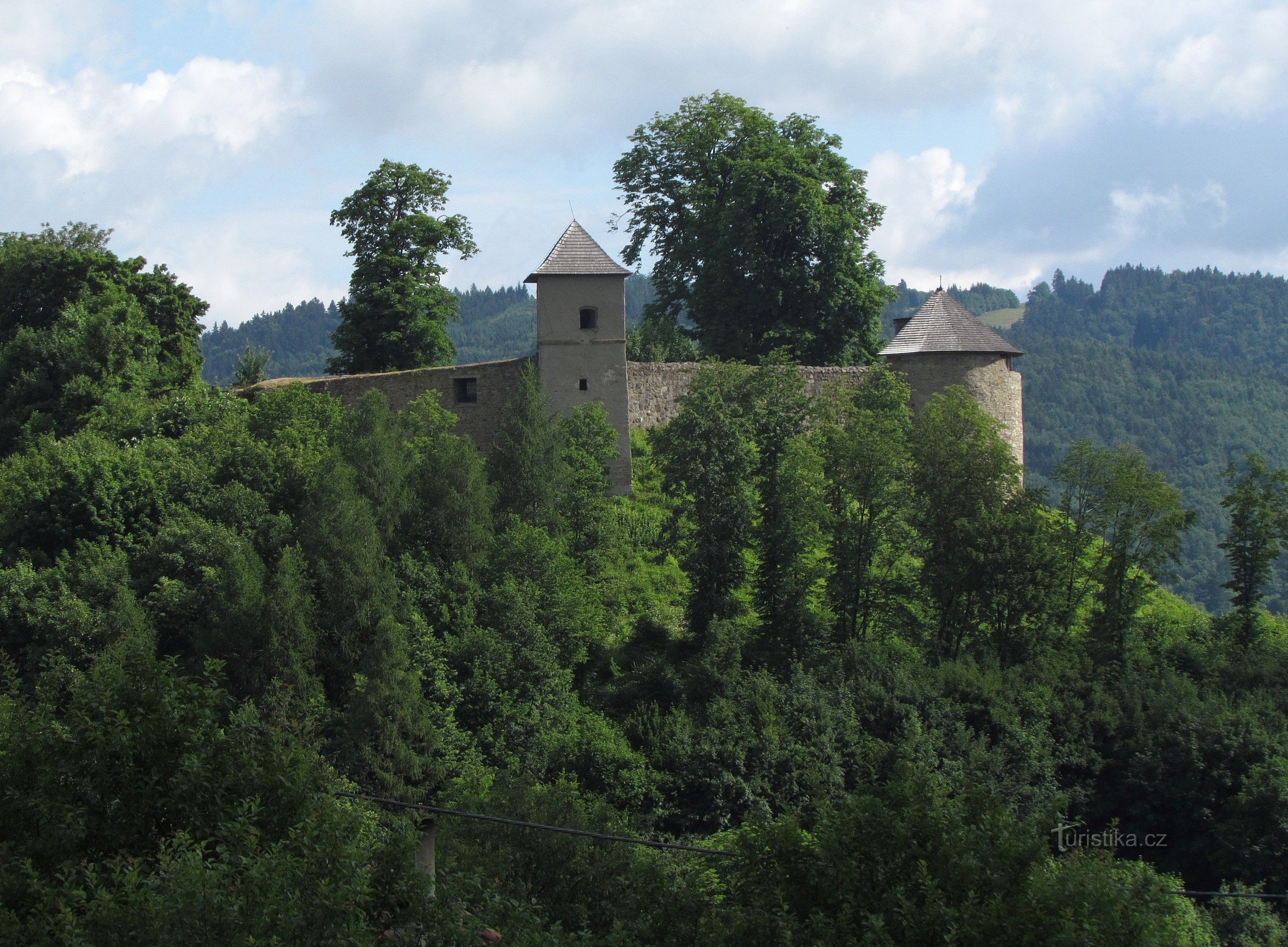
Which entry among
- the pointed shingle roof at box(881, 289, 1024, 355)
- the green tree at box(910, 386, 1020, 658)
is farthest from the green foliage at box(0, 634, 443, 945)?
the pointed shingle roof at box(881, 289, 1024, 355)

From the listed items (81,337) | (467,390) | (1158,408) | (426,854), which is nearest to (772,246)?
(467,390)

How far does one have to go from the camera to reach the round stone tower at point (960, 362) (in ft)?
137

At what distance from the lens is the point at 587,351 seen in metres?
38.0

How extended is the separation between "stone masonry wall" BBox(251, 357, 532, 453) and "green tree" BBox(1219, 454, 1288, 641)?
17.3 metres

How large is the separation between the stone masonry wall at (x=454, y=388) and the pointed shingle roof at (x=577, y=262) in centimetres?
232

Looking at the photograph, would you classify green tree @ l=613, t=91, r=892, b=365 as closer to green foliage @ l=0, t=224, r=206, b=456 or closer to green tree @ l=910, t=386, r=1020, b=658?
green tree @ l=910, t=386, r=1020, b=658

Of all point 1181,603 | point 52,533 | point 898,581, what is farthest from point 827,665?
point 52,533

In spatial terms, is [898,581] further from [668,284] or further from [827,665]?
[668,284]

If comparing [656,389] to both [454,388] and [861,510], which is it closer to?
[454,388]

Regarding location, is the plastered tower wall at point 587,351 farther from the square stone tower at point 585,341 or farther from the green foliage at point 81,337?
the green foliage at point 81,337

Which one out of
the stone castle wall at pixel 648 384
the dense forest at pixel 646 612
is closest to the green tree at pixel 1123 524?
the dense forest at pixel 646 612

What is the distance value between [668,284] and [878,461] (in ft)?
56.5

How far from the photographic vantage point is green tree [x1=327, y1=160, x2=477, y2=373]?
44062 mm

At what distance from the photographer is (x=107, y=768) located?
54.4ft
